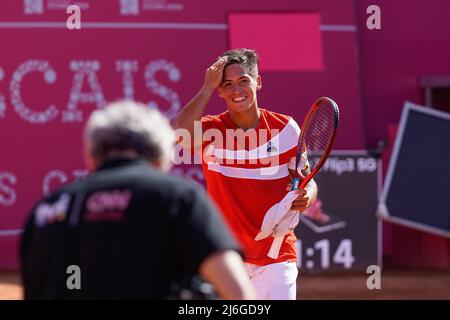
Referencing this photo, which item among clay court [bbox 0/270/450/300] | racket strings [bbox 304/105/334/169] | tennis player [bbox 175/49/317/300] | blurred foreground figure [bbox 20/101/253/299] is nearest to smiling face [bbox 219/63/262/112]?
tennis player [bbox 175/49/317/300]

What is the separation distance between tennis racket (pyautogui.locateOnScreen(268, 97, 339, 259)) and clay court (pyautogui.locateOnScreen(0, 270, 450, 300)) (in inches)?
150

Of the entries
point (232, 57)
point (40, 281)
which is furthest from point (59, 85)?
point (40, 281)

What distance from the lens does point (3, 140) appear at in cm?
1075

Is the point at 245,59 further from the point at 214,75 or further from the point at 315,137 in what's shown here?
the point at 315,137

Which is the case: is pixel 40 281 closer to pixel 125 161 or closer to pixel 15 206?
pixel 125 161

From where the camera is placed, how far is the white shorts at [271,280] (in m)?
4.96

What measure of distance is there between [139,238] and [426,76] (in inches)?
390

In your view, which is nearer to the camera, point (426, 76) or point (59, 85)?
point (59, 85)

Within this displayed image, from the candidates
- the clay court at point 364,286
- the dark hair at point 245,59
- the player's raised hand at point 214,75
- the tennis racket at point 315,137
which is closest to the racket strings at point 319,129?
the tennis racket at point 315,137

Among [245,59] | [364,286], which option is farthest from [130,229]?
[364,286]

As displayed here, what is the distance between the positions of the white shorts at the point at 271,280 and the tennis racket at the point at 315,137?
7cm

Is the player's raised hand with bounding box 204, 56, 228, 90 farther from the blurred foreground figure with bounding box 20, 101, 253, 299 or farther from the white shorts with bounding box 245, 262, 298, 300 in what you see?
the blurred foreground figure with bounding box 20, 101, 253, 299

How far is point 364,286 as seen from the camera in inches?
399

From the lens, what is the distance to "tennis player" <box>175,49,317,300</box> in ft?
16.2
